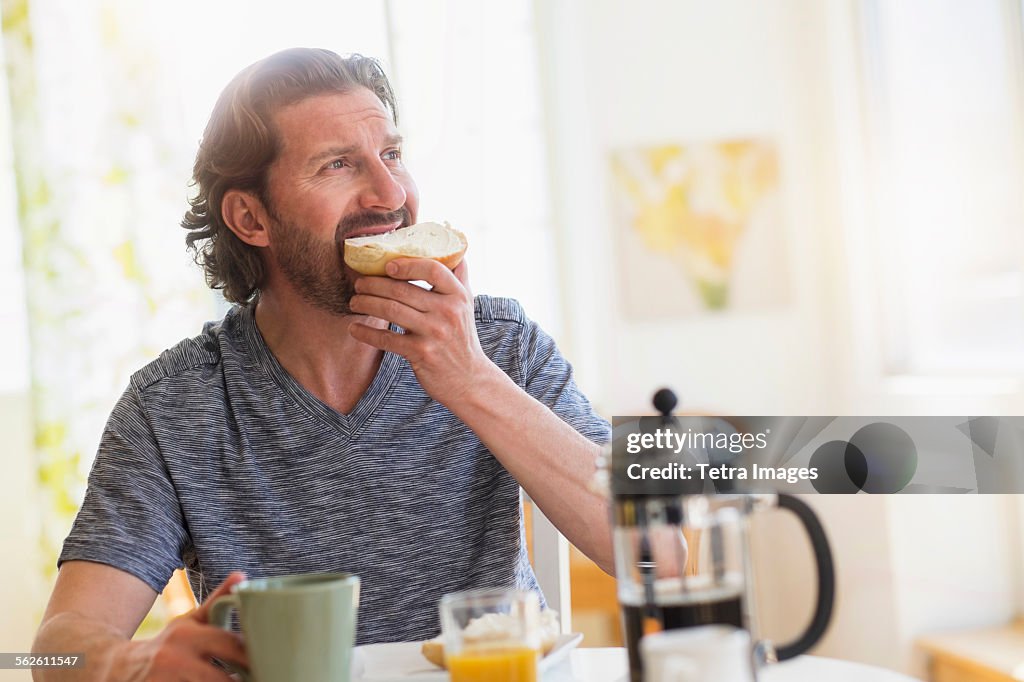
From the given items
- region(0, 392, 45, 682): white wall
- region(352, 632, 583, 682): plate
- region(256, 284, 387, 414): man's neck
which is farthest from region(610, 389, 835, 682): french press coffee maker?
region(0, 392, 45, 682): white wall

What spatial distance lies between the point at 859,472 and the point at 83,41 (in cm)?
253

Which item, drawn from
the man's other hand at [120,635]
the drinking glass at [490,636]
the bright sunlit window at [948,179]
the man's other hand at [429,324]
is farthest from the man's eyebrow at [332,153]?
the bright sunlit window at [948,179]

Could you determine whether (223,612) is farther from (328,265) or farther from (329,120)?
(329,120)

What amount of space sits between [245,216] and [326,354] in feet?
0.98

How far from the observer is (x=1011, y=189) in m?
2.51

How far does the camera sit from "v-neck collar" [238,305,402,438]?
4.21 ft

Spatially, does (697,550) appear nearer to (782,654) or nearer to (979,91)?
(782,654)

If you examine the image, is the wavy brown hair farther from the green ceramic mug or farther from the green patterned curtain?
the green patterned curtain

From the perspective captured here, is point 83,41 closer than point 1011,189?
No

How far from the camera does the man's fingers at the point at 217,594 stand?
2.39ft

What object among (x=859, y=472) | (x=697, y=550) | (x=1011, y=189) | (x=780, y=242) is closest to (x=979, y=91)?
(x=1011, y=189)

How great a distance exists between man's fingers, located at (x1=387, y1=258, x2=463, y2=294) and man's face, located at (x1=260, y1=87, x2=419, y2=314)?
15 centimetres

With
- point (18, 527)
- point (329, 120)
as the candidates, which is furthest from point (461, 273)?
point (18, 527)

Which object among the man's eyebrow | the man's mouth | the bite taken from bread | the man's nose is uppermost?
the man's eyebrow
